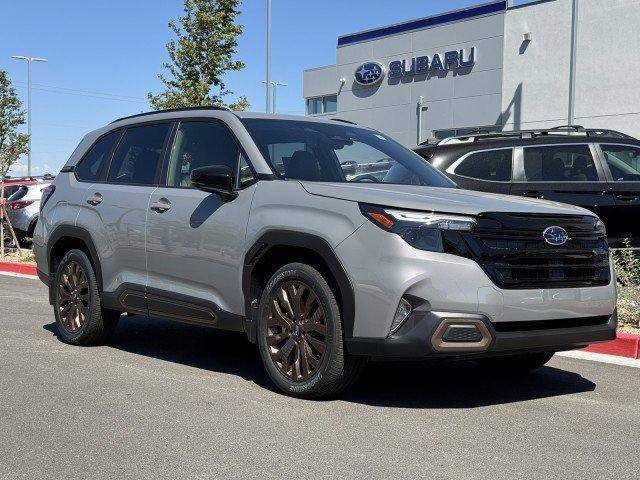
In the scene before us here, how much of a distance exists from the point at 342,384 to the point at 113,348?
276 centimetres

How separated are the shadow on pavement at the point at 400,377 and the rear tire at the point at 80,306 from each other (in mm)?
284

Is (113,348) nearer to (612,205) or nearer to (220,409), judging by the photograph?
(220,409)

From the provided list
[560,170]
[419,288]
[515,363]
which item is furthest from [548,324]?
[560,170]

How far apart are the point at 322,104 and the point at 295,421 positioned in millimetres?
38870

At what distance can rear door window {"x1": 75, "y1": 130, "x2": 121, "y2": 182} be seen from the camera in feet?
23.6

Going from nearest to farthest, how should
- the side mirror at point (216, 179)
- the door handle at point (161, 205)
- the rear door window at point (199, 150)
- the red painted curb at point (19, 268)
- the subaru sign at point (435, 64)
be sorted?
the side mirror at point (216, 179), the rear door window at point (199, 150), the door handle at point (161, 205), the red painted curb at point (19, 268), the subaru sign at point (435, 64)

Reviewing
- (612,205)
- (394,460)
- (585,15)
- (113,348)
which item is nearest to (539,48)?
(585,15)

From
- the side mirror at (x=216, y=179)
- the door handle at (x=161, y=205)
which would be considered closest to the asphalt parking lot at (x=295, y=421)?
the door handle at (x=161, y=205)

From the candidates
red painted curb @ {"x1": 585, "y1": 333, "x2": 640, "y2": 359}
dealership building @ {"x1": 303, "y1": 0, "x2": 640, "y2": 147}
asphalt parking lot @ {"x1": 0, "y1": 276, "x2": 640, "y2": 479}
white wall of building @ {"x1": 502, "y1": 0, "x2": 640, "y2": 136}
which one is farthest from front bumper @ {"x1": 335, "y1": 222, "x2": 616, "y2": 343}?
white wall of building @ {"x1": 502, "y1": 0, "x2": 640, "y2": 136}

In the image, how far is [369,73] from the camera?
1507 inches

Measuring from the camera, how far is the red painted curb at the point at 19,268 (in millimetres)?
14379

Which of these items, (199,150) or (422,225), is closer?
(422,225)

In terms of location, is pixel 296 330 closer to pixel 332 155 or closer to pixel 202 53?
pixel 332 155

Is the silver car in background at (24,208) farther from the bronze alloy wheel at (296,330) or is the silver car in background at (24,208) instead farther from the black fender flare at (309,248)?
the bronze alloy wheel at (296,330)
